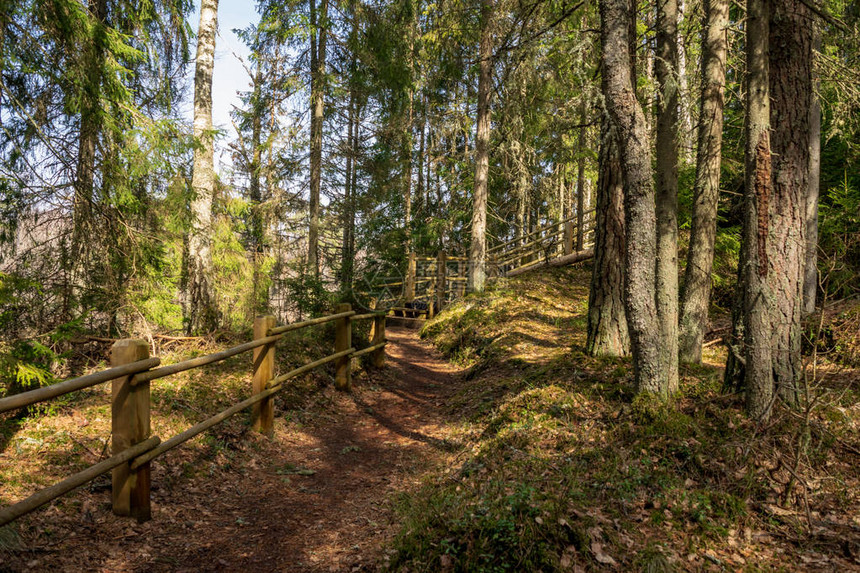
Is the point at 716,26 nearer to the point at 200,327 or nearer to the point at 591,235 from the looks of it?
the point at 200,327

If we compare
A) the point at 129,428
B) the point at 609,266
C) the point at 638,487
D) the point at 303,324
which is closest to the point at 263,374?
the point at 303,324

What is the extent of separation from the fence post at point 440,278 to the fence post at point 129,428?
13487 millimetres

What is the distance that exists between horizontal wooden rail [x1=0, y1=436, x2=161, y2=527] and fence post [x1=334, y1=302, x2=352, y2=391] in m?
4.19

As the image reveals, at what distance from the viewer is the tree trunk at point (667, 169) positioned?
6.04 metres

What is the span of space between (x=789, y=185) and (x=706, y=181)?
2.76 metres

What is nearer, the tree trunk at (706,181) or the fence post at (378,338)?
the tree trunk at (706,181)

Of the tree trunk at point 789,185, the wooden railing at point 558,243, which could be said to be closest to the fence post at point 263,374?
the tree trunk at point 789,185

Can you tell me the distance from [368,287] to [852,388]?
8.49 m

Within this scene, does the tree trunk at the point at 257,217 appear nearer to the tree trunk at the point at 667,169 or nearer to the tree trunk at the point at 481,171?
the tree trunk at the point at 481,171

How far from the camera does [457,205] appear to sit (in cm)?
2097

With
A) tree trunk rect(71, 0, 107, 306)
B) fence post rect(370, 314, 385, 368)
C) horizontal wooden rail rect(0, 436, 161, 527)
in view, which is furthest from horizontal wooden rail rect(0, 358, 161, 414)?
fence post rect(370, 314, 385, 368)

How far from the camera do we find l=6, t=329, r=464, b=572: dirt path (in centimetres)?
336

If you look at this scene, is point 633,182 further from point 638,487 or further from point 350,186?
point 350,186

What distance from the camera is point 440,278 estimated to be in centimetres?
1692
